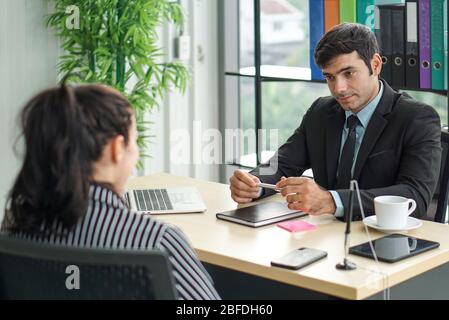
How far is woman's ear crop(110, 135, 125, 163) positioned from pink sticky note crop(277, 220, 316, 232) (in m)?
0.87

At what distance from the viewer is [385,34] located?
3.46m

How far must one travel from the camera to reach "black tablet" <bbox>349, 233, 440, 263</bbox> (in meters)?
2.15

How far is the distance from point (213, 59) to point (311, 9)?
38.4 inches

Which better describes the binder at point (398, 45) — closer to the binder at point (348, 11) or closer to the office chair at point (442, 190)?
the binder at point (348, 11)

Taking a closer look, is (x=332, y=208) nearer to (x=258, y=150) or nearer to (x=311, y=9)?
(x=311, y=9)

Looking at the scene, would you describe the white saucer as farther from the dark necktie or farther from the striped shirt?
the striped shirt

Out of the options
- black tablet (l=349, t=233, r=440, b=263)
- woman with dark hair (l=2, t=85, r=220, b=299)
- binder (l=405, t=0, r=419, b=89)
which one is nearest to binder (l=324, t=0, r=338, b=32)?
binder (l=405, t=0, r=419, b=89)

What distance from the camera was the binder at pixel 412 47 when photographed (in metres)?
3.33

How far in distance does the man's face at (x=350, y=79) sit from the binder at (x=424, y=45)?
0.63 m

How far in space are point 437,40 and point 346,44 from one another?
2.23 feet

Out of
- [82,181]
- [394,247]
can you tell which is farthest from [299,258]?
[82,181]

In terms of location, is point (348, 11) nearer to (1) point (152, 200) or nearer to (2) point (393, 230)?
(1) point (152, 200)
